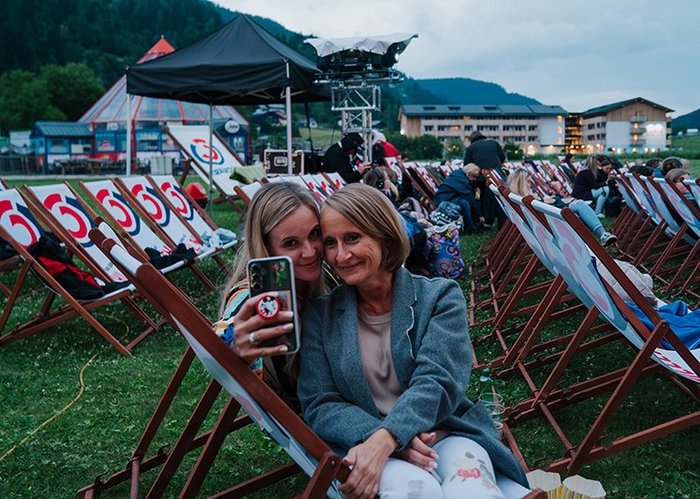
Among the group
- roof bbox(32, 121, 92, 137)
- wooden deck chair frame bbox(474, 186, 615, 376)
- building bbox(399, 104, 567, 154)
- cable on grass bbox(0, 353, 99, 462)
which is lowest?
cable on grass bbox(0, 353, 99, 462)

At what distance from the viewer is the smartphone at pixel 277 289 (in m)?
1.41

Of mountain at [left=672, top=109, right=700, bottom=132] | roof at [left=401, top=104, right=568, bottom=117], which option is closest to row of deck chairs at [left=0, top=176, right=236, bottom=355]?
roof at [left=401, top=104, right=568, bottom=117]

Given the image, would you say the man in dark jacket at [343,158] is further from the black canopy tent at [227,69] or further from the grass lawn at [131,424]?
the grass lawn at [131,424]

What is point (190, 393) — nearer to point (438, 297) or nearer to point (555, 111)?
point (438, 297)

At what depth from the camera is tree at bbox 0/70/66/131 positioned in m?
61.8

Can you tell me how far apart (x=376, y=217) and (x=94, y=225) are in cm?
333

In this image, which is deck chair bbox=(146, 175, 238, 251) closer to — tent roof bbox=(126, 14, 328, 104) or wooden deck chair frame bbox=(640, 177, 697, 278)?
tent roof bbox=(126, 14, 328, 104)

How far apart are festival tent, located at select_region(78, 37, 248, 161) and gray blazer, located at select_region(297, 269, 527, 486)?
27.3m

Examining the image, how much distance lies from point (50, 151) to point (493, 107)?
231ft

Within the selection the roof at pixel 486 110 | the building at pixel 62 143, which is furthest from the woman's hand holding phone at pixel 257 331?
the roof at pixel 486 110

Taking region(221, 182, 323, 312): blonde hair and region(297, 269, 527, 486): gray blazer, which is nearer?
region(297, 269, 527, 486): gray blazer

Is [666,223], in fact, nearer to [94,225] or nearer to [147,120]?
[94,225]

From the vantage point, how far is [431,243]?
6.01 metres

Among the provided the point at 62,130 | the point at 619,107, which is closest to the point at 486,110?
the point at 619,107
